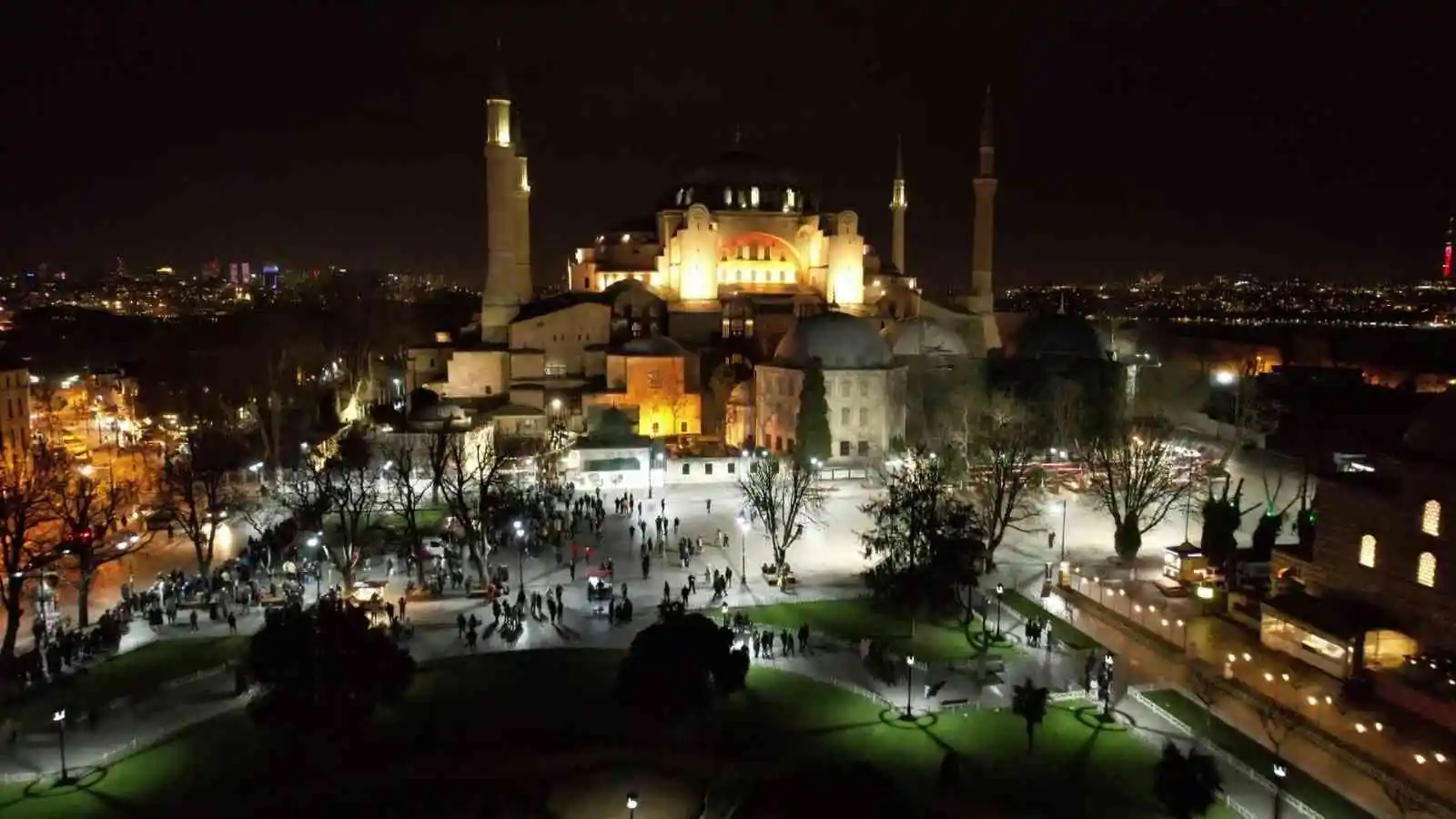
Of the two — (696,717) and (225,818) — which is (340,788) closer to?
(225,818)

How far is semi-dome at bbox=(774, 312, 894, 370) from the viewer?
45594 millimetres

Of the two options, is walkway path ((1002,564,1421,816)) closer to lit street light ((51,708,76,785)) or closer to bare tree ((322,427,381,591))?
bare tree ((322,427,381,591))

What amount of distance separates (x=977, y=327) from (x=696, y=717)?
47.7m

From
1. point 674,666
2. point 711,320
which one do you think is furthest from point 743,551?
point 711,320

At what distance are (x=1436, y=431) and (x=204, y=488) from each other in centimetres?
3444

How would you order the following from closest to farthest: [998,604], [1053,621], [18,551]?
[18,551] < [1053,621] < [998,604]

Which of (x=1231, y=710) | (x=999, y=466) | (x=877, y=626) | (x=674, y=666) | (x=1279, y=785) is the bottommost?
(x=1231, y=710)

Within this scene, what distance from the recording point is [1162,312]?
167625 mm

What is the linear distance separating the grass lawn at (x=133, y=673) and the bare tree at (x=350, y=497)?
148 inches

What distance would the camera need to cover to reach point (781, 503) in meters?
30.1

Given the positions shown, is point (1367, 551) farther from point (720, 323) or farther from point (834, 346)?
point (720, 323)

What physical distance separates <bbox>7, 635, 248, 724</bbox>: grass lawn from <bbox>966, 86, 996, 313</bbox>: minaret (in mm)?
49151

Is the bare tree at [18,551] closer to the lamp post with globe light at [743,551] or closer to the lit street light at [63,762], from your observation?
the lit street light at [63,762]

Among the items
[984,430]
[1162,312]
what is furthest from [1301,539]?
[1162,312]
